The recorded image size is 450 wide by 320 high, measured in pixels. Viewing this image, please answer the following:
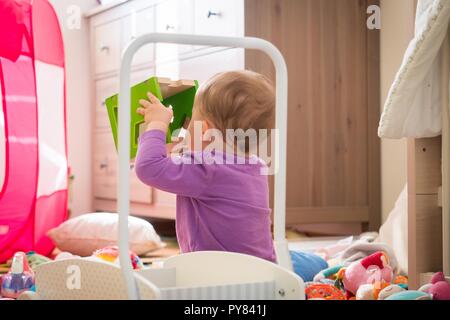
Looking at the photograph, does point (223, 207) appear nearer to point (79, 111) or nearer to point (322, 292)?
point (322, 292)

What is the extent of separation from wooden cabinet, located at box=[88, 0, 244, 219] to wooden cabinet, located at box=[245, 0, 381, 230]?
0.65 ft

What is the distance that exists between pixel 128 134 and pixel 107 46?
2201 millimetres

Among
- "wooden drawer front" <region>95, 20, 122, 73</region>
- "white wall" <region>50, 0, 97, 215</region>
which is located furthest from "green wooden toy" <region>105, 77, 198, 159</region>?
"white wall" <region>50, 0, 97, 215</region>

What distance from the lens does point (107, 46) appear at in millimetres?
2773

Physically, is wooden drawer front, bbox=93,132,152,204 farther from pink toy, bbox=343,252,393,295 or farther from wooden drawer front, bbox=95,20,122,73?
pink toy, bbox=343,252,393,295

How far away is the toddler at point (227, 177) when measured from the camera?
0.95 meters

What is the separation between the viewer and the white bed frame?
0.66 m

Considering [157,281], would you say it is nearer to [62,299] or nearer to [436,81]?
[62,299]

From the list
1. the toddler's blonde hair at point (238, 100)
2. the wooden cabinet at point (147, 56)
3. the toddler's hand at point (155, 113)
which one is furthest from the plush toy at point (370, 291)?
the wooden cabinet at point (147, 56)

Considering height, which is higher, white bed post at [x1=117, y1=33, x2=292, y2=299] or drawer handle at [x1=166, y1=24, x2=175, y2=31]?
drawer handle at [x1=166, y1=24, x2=175, y2=31]

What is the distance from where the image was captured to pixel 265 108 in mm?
972

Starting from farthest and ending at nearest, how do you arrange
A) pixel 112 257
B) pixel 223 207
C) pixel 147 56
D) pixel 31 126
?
1. pixel 147 56
2. pixel 31 126
3. pixel 112 257
4. pixel 223 207

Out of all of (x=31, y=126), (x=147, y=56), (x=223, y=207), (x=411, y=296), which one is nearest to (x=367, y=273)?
(x=411, y=296)

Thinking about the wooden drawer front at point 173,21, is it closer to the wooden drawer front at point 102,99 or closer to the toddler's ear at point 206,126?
the wooden drawer front at point 102,99
